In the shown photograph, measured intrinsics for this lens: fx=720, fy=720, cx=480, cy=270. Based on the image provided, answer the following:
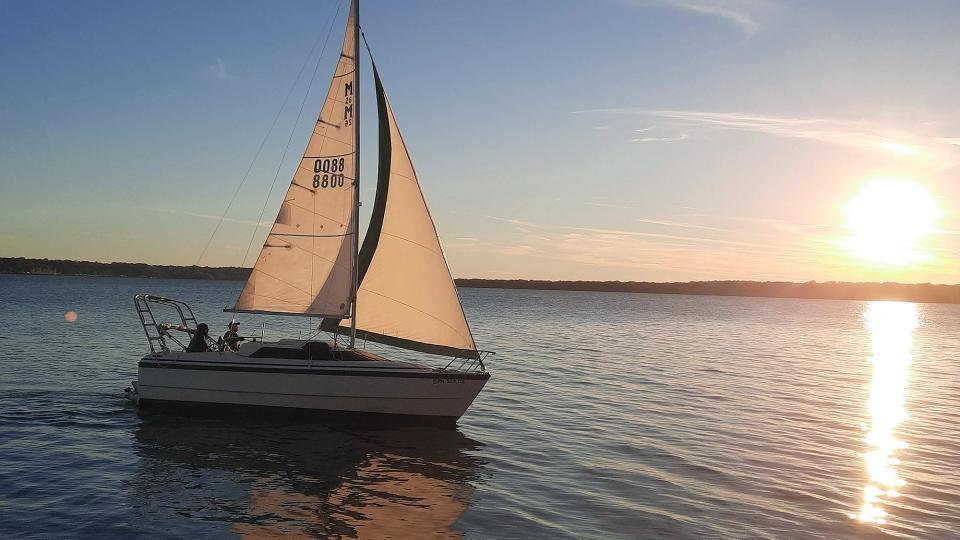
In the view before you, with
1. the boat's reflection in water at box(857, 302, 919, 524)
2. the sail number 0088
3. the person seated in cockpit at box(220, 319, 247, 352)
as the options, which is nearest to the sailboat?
the sail number 0088

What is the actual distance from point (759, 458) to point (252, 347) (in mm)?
14325

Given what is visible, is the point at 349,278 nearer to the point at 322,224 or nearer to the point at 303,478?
the point at 322,224

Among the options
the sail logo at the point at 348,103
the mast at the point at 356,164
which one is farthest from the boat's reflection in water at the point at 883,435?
the sail logo at the point at 348,103

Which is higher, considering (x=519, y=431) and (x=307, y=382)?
(x=307, y=382)

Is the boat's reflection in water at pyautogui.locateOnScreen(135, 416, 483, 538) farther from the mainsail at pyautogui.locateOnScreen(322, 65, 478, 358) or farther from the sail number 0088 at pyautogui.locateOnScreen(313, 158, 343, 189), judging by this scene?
the sail number 0088 at pyautogui.locateOnScreen(313, 158, 343, 189)

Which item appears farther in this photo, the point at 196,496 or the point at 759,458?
the point at 759,458

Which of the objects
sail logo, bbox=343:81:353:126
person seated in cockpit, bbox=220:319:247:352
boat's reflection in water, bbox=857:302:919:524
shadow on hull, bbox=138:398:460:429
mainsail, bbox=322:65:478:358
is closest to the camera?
boat's reflection in water, bbox=857:302:919:524

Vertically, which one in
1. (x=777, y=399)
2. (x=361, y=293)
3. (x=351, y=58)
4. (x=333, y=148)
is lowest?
(x=777, y=399)

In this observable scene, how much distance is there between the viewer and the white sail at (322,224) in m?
20.9

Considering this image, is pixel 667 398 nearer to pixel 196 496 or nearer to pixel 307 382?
pixel 307 382

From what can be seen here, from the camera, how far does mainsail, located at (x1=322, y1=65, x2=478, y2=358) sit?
68.0ft

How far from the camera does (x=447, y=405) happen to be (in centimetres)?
2072

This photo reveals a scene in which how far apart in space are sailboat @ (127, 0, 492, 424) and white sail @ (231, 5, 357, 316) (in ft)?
0.10

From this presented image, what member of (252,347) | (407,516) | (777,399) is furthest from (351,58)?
(777,399)
